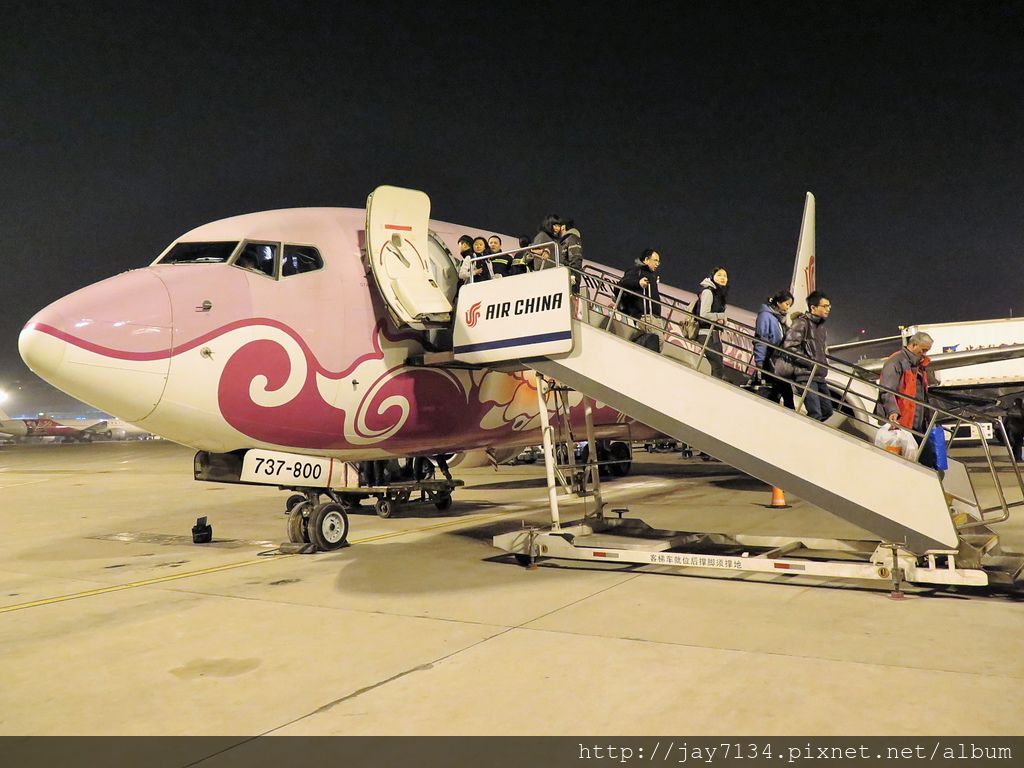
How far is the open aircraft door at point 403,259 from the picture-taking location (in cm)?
990

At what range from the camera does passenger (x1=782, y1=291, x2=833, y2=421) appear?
28.7ft

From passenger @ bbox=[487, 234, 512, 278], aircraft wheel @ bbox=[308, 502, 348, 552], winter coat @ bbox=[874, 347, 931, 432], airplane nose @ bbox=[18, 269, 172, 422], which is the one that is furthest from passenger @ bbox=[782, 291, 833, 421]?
airplane nose @ bbox=[18, 269, 172, 422]

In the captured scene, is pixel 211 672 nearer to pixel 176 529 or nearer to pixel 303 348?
pixel 303 348

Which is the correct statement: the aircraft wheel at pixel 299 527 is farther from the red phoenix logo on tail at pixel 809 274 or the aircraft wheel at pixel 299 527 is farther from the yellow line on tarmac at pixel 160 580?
the red phoenix logo on tail at pixel 809 274

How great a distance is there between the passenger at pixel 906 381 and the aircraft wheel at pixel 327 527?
7.04 metres

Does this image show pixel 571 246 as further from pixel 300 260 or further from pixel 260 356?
pixel 260 356

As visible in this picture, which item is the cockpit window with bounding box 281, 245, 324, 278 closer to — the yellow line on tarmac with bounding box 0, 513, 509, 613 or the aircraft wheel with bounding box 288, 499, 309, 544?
the aircraft wheel with bounding box 288, 499, 309, 544

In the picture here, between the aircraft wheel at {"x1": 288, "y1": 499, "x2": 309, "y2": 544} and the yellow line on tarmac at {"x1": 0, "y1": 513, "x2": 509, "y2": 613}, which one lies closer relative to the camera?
the yellow line on tarmac at {"x1": 0, "y1": 513, "x2": 509, "y2": 613}

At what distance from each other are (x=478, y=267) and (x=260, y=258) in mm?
2882

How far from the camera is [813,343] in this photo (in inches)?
349

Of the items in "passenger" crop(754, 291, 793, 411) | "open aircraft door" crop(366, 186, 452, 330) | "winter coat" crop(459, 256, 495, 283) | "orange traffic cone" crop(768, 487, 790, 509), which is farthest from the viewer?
"orange traffic cone" crop(768, 487, 790, 509)

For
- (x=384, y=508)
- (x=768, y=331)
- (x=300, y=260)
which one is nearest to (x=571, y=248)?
(x=768, y=331)

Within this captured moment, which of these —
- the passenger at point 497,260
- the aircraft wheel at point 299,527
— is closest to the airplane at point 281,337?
the passenger at point 497,260

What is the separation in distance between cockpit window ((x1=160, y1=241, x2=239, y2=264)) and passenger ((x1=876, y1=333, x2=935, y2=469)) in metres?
7.59
